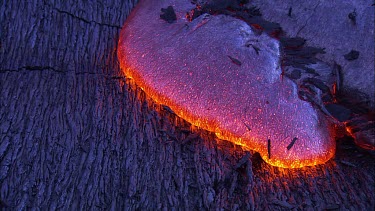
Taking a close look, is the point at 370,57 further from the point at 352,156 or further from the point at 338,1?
the point at 352,156

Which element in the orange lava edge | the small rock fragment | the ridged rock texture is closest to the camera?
the ridged rock texture

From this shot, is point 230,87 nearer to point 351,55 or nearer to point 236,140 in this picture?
point 236,140

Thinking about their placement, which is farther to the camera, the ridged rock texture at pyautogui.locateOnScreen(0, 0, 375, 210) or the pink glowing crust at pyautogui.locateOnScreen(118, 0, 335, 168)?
the pink glowing crust at pyautogui.locateOnScreen(118, 0, 335, 168)

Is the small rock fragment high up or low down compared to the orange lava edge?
up

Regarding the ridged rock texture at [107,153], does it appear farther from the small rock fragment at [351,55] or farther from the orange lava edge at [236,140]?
the small rock fragment at [351,55]

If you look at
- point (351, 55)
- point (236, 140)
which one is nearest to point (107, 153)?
point (236, 140)

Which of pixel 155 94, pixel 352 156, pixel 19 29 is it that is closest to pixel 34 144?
pixel 155 94

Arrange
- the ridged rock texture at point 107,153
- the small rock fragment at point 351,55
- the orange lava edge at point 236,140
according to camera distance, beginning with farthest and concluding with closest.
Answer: the small rock fragment at point 351,55, the orange lava edge at point 236,140, the ridged rock texture at point 107,153

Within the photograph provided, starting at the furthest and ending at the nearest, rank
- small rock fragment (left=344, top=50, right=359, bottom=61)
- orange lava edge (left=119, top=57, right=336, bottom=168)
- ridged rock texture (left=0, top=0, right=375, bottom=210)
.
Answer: small rock fragment (left=344, top=50, right=359, bottom=61) < orange lava edge (left=119, top=57, right=336, bottom=168) < ridged rock texture (left=0, top=0, right=375, bottom=210)

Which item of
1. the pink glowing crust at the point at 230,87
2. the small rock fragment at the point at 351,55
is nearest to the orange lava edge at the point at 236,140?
the pink glowing crust at the point at 230,87

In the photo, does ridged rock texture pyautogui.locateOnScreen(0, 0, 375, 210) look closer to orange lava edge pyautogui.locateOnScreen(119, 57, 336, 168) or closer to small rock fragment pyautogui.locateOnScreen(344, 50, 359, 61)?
orange lava edge pyautogui.locateOnScreen(119, 57, 336, 168)

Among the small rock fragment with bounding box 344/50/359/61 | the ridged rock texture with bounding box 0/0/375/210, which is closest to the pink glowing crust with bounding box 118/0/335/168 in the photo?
the ridged rock texture with bounding box 0/0/375/210
